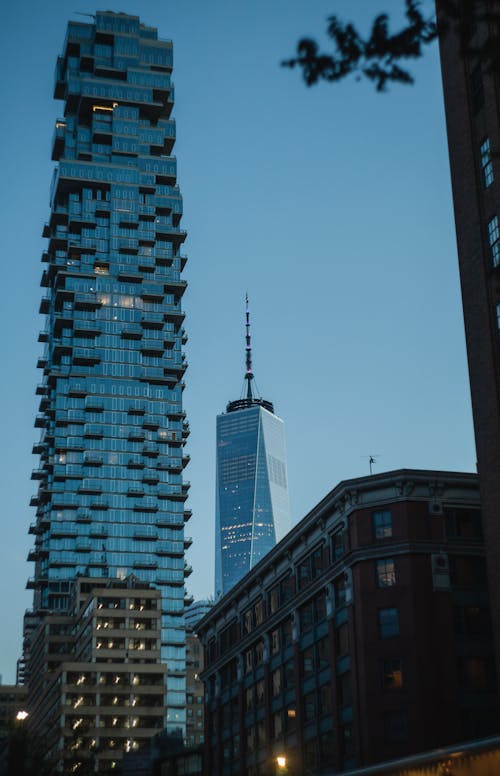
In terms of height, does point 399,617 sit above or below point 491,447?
below

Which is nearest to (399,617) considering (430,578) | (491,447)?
(430,578)

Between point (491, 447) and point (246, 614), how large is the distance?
152 feet

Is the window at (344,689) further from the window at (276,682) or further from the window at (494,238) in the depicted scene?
the window at (494,238)

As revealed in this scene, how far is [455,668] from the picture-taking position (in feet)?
244

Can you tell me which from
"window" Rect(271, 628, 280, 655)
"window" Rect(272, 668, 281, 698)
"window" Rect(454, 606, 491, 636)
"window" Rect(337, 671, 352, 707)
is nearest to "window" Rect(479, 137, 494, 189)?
"window" Rect(454, 606, 491, 636)

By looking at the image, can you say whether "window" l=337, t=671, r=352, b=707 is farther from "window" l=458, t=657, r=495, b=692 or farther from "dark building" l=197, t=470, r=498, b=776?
"window" l=458, t=657, r=495, b=692

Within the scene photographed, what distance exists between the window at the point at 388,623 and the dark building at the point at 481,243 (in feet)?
48.3

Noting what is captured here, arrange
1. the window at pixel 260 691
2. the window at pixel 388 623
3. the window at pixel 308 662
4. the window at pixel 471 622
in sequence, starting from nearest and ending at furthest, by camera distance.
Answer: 1. the window at pixel 388 623
2. the window at pixel 471 622
3. the window at pixel 308 662
4. the window at pixel 260 691

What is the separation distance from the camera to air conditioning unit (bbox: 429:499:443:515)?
79000 millimetres

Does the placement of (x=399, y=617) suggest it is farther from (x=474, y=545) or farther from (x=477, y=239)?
(x=477, y=239)

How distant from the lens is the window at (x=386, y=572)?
77375 mm

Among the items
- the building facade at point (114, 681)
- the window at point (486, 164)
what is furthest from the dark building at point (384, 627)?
the building facade at point (114, 681)

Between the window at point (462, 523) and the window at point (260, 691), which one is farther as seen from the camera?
the window at point (260, 691)

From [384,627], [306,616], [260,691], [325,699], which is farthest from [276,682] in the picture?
[384,627]
